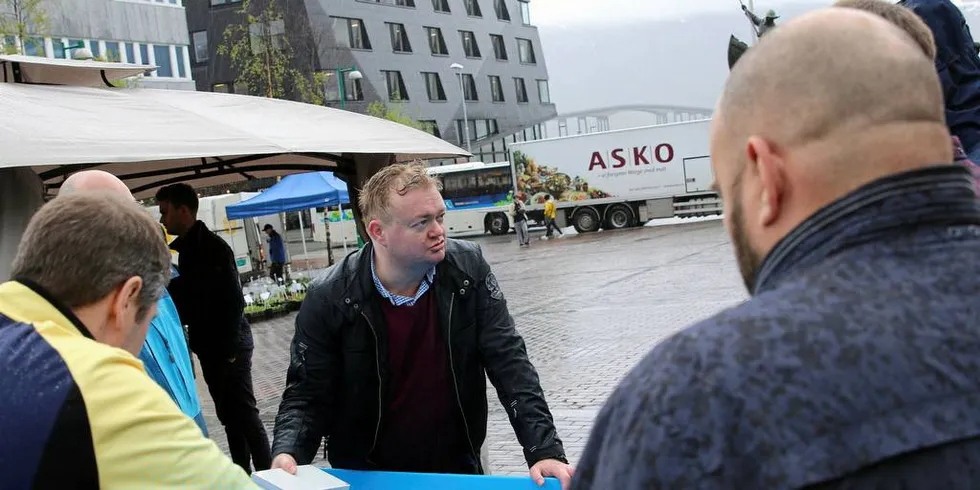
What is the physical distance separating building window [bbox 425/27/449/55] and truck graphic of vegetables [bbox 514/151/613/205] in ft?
85.6

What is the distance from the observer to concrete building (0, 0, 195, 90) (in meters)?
43.1

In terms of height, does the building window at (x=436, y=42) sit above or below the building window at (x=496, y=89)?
above

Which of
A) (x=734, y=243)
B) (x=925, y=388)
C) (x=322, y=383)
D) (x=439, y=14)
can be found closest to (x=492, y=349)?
(x=322, y=383)

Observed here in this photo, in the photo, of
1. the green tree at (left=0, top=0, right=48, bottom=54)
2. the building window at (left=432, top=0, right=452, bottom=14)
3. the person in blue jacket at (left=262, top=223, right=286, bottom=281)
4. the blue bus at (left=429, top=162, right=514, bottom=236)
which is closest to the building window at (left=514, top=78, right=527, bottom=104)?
the building window at (left=432, top=0, right=452, bottom=14)

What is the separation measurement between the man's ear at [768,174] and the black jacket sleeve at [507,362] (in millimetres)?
2195

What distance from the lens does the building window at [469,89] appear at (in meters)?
60.8

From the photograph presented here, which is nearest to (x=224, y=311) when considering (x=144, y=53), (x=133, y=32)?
(x=133, y=32)

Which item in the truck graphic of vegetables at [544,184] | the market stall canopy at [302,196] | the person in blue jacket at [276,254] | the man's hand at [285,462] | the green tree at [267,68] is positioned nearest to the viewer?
the man's hand at [285,462]

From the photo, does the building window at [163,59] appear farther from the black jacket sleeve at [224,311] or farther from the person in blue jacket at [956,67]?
the person in blue jacket at [956,67]

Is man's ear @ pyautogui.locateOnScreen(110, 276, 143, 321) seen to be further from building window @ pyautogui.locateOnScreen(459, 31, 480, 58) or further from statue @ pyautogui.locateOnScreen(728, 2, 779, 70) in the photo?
building window @ pyautogui.locateOnScreen(459, 31, 480, 58)

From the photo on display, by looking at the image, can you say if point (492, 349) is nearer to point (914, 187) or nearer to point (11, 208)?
point (914, 187)

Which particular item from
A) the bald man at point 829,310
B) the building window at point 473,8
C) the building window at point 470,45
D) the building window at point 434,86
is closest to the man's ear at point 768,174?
the bald man at point 829,310

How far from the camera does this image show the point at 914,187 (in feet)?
3.15

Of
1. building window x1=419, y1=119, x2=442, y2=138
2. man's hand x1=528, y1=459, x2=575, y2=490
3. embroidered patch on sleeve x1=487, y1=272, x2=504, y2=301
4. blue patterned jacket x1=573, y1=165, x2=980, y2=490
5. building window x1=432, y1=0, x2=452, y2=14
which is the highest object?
building window x1=432, y1=0, x2=452, y2=14
